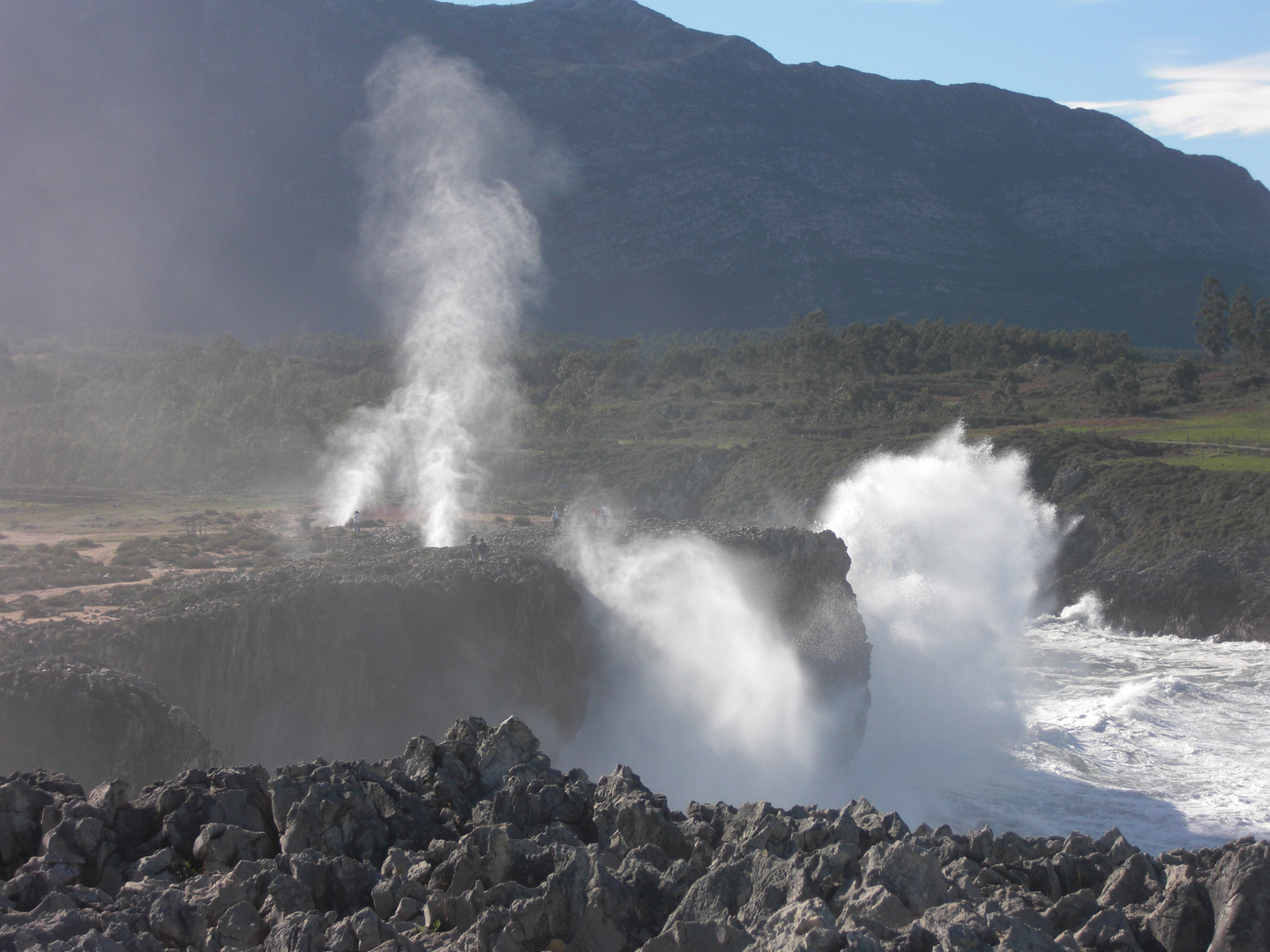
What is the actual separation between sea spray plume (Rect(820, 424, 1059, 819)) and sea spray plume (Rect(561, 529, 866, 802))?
226 centimetres

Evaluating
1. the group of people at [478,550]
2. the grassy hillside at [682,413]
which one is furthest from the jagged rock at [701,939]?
the grassy hillside at [682,413]

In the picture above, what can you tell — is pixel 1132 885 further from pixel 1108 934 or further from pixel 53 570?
pixel 53 570

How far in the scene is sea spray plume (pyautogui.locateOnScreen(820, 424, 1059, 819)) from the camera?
31875mm

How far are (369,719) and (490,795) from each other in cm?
955

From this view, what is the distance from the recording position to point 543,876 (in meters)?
10.1

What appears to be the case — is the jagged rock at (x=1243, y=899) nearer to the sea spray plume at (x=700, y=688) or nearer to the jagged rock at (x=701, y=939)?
the jagged rock at (x=701, y=939)

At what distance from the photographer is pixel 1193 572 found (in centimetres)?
4884

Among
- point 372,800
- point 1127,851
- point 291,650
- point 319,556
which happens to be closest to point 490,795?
point 372,800

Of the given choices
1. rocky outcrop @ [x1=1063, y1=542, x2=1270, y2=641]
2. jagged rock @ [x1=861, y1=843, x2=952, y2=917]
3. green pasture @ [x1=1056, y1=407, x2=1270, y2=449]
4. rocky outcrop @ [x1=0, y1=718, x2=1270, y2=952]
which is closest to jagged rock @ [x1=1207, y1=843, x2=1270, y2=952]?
rocky outcrop @ [x1=0, y1=718, x2=1270, y2=952]

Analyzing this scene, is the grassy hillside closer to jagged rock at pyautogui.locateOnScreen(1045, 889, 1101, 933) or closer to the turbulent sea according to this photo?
the turbulent sea

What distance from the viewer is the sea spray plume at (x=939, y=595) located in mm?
31875

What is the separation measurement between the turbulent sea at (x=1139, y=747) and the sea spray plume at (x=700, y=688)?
155 inches

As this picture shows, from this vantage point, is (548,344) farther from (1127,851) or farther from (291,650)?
(1127,851)

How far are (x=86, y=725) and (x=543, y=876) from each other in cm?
887
